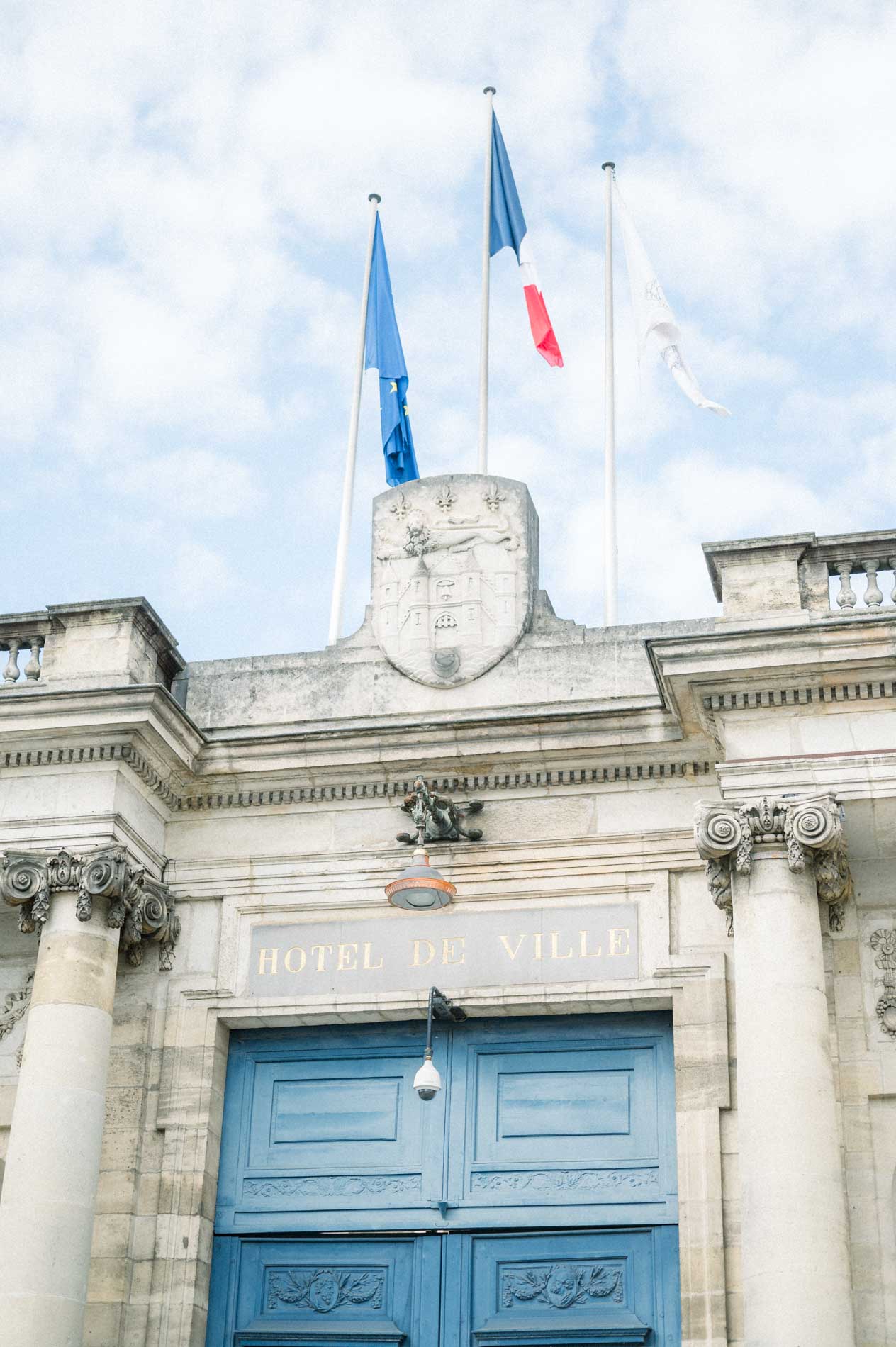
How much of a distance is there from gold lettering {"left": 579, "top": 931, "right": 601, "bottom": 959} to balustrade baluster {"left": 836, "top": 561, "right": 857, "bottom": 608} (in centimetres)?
275

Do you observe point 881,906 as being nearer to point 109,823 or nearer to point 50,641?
point 109,823

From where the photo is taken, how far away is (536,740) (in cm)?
1262

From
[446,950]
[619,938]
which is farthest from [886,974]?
[446,950]

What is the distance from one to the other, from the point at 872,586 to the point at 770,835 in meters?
2.00

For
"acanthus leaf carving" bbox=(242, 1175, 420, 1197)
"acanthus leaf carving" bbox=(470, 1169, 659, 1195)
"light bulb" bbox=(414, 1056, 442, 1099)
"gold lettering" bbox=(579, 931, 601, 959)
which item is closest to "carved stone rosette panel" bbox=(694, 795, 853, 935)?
"gold lettering" bbox=(579, 931, 601, 959)

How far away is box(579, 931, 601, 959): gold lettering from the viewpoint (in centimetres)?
1228

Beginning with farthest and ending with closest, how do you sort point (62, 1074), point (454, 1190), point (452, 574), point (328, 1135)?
point (452, 574), point (328, 1135), point (454, 1190), point (62, 1074)

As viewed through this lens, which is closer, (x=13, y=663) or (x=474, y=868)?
(x=474, y=868)

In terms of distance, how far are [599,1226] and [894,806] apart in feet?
10.7

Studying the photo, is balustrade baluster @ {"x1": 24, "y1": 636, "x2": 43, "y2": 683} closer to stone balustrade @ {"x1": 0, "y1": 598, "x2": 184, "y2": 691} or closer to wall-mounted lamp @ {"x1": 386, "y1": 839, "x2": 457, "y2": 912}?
stone balustrade @ {"x1": 0, "y1": 598, "x2": 184, "y2": 691}

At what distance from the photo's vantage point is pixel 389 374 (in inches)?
628

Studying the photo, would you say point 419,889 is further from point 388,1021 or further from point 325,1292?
point 325,1292

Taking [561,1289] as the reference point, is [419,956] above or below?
above

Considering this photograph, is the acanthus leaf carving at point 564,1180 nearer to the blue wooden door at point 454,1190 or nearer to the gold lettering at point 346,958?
the blue wooden door at point 454,1190
